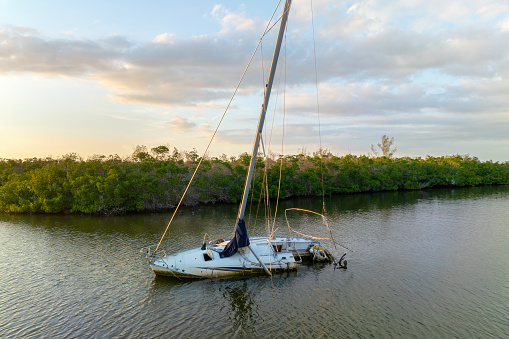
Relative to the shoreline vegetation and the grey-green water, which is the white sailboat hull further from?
the shoreline vegetation

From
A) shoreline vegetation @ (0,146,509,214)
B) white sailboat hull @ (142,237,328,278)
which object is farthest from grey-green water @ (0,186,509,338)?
shoreline vegetation @ (0,146,509,214)

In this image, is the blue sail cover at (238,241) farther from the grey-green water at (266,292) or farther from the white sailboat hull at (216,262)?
the grey-green water at (266,292)

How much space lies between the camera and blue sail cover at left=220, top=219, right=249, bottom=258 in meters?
27.6

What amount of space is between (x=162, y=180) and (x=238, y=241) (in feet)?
155

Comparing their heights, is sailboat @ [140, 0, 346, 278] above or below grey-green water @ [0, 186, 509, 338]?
above

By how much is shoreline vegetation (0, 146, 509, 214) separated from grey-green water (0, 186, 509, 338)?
17182 millimetres

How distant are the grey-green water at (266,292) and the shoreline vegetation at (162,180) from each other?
676 inches

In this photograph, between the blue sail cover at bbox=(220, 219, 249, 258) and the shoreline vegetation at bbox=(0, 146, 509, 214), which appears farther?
the shoreline vegetation at bbox=(0, 146, 509, 214)

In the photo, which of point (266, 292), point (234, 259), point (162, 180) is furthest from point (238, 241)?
point (162, 180)

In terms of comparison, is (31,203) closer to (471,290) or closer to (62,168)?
(62,168)

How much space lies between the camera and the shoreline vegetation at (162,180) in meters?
62.3

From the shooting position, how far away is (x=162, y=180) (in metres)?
71.2

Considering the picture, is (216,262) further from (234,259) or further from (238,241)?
(238,241)

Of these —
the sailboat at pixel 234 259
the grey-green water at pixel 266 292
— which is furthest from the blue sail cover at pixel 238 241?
the grey-green water at pixel 266 292
